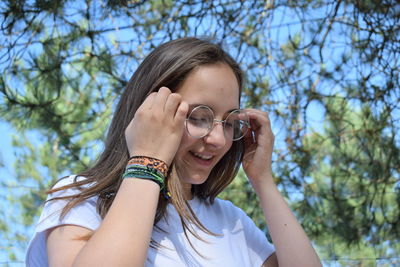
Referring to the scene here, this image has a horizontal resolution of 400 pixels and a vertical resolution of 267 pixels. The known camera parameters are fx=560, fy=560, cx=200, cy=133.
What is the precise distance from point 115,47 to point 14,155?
101cm

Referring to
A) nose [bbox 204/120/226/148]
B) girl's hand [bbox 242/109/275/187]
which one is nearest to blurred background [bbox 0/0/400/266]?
girl's hand [bbox 242/109/275/187]

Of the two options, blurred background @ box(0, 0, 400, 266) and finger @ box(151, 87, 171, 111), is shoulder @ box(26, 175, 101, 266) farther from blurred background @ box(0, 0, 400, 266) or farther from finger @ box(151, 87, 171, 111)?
blurred background @ box(0, 0, 400, 266)

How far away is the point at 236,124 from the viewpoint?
1.15m

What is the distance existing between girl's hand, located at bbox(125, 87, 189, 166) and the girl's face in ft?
0.36

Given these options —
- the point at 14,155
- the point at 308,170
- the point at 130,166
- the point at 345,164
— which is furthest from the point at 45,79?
the point at 130,166

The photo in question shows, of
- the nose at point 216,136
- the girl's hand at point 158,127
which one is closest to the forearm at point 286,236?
the nose at point 216,136

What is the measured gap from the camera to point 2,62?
2244mm

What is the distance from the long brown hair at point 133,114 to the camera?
3.22 feet

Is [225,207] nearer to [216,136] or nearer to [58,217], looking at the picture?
[216,136]

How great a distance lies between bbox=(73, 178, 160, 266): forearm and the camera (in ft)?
2.54

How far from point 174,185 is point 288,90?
5.80 feet

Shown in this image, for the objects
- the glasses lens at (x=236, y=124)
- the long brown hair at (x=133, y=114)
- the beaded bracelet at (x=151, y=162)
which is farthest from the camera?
the glasses lens at (x=236, y=124)

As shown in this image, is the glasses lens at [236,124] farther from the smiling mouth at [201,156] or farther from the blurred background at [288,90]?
the blurred background at [288,90]

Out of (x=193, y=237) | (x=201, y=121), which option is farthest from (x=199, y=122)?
(x=193, y=237)
